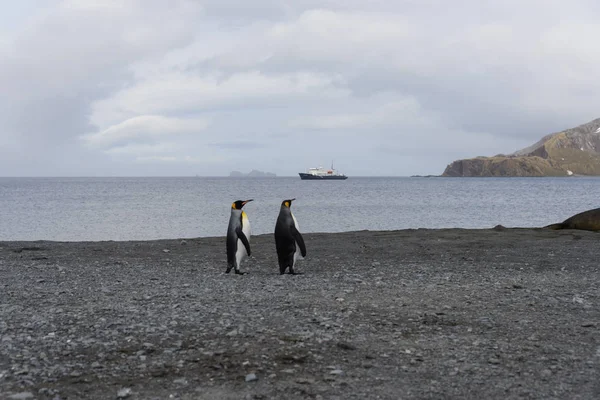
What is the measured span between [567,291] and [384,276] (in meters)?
3.34

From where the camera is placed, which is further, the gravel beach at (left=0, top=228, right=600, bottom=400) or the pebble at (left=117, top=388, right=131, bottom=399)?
the gravel beach at (left=0, top=228, right=600, bottom=400)

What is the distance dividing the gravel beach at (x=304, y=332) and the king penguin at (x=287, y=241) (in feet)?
1.14

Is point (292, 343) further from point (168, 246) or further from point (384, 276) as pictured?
point (168, 246)

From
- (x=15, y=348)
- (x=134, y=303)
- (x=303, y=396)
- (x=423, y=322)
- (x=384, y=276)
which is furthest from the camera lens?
(x=384, y=276)

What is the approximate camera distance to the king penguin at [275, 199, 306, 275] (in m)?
12.9

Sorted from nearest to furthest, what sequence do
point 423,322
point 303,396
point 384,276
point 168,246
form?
1. point 303,396
2. point 423,322
3. point 384,276
4. point 168,246

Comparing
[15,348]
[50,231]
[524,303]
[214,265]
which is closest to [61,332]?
[15,348]

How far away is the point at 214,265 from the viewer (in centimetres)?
1459

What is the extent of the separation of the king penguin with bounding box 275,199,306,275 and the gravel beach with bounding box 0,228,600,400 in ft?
1.14

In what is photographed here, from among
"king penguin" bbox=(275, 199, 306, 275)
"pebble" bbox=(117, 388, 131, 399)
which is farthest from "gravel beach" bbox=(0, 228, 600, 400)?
"king penguin" bbox=(275, 199, 306, 275)

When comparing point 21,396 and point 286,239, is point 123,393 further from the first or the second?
point 286,239

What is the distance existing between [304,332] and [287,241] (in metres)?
5.87

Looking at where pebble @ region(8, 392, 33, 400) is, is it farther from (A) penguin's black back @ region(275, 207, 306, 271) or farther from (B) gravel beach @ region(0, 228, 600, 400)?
(A) penguin's black back @ region(275, 207, 306, 271)

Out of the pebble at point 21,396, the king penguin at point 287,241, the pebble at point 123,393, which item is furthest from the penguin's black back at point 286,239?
the pebble at point 21,396
